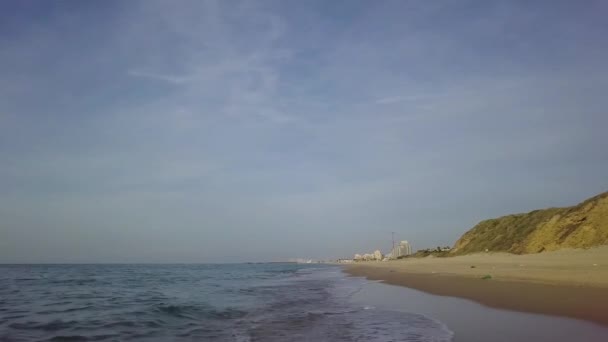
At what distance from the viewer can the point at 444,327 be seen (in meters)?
8.59

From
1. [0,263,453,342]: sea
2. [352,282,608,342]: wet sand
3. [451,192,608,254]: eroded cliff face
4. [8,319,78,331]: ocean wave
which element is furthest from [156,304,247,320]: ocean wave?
[451,192,608,254]: eroded cliff face

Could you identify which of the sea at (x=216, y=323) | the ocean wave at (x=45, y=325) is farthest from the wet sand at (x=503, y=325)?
the ocean wave at (x=45, y=325)

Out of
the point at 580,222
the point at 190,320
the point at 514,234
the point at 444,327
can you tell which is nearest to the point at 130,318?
the point at 190,320

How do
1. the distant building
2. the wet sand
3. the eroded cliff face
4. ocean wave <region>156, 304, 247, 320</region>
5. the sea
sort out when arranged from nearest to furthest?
the wet sand < the sea < ocean wave <region>156, 304, 247, 320</region> < the eroded cliff face < the distant building

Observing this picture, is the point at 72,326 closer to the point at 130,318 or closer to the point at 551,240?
the point at 130,318

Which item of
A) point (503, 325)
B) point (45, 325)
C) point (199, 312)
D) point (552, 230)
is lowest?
point (199, 312)

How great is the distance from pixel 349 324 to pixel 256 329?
→ 7.21 feet

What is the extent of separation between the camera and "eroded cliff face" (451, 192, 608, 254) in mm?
25688

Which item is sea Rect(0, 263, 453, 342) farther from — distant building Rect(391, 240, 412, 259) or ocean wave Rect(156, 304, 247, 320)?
distant building Rect(391, 240, 412, 259)

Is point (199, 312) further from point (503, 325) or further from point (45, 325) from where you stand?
point (503, 325)

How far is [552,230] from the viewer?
3067cm

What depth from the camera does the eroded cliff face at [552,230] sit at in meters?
25.7

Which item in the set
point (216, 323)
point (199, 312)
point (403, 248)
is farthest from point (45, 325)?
point (403, 248)

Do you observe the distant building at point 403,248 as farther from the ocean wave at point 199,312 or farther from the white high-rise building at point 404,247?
the ocean wave at point 199,312
